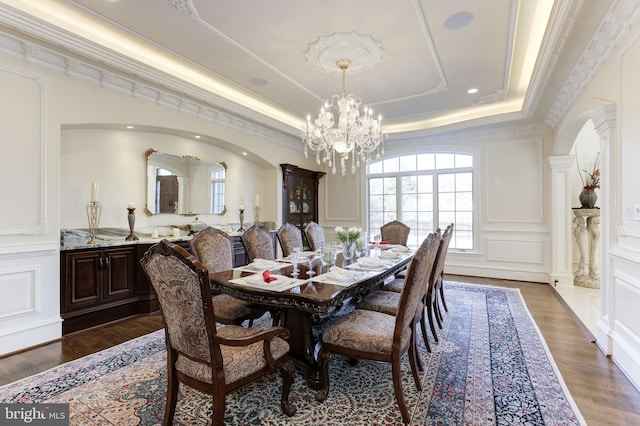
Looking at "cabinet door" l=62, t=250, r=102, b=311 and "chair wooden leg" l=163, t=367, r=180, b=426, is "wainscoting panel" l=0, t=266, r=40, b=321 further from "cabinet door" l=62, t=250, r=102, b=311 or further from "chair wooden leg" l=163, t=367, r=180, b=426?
"chair wooden leg" l=163, t=367, r=180, b=426

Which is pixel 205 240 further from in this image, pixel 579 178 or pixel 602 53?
pixel 579 178

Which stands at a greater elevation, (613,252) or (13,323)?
(613,252)

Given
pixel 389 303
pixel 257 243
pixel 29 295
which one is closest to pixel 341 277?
pixel 389 303

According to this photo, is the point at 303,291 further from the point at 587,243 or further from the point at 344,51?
the point at 587,243

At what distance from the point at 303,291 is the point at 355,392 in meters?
0.80

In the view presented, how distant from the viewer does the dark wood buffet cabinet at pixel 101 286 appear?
10.2 feet

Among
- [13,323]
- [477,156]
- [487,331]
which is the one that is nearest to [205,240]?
[13,323]

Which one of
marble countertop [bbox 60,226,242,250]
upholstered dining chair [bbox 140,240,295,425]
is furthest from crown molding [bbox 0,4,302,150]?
upholstered dining chair [bbox 140,240,295,425]

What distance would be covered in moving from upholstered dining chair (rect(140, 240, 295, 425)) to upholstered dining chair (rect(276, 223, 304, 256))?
6.60 ft

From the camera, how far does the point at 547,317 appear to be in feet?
11.5

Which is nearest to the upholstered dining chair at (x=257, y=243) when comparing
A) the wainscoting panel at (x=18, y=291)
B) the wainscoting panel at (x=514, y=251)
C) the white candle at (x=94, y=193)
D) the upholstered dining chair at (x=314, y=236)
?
the upholstered dining chair at (x=314, y=236)

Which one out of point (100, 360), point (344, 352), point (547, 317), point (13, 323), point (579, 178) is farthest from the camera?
point (579, 178)

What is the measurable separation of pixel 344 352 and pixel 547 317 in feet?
9.59

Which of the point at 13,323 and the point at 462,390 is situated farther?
the point at 13,323
